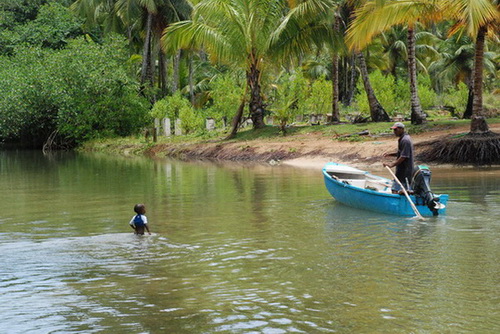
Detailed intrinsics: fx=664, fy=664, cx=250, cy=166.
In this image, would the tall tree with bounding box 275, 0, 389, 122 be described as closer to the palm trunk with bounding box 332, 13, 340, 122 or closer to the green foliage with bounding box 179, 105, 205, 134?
the palm trunk with bounding box 332, 13, 340, 122

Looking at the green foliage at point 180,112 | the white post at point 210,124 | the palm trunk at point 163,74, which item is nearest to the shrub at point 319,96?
the white post at point 210,124

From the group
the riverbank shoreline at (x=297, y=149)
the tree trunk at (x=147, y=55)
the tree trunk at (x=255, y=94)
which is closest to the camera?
the riverbank shoreline at (x=297, y=149)

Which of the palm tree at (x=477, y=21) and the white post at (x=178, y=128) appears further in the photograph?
the white post at (x=178, y=128)

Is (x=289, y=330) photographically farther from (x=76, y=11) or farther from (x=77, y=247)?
(x=76, y=11)

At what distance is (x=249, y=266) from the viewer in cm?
980

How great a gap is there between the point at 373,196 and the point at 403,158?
1.05 meters

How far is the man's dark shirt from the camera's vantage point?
46.8ft

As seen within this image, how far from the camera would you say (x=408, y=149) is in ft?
46.8

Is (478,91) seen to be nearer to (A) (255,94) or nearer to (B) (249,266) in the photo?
(A) (255,94)

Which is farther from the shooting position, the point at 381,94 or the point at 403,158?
the point at 381,94

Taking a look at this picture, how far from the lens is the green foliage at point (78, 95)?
148ft

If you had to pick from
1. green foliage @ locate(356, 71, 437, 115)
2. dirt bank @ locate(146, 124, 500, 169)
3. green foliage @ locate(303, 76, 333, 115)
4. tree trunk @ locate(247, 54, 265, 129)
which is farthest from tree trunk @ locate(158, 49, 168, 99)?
green foliage @ locate(356, 71, 437, 115)

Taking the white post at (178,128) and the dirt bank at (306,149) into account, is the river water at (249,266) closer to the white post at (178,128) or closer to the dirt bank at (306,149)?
the dirt bank at (306,149)

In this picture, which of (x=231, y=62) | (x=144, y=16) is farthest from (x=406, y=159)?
(x=144, y=16)
